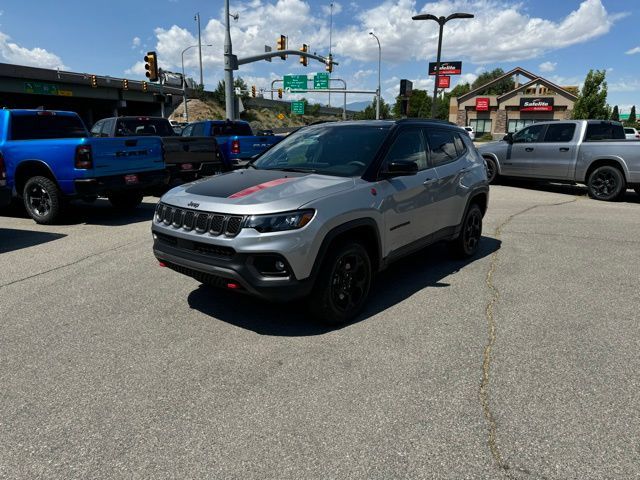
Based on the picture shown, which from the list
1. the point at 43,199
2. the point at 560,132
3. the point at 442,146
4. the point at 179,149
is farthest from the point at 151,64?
the point at 442,146

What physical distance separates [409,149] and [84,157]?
18.0 feet

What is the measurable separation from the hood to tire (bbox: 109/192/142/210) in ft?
19.4

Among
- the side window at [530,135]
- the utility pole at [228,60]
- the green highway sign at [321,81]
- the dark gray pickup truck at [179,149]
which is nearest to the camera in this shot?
the dark gray pickup truck at [179,149]

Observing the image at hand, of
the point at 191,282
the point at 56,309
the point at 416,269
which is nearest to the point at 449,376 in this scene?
the point at 416,269

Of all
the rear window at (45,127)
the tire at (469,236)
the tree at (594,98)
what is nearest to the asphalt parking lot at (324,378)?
the tire at (469,236)

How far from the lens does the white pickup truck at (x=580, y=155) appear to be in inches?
427

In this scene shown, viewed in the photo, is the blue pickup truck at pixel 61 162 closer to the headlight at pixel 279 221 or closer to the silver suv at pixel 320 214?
the silver suv at pixel 320 214

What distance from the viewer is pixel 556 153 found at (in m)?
12.0

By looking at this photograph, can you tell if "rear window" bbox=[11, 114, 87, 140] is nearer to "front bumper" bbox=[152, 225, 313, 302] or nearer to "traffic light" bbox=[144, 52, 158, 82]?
"front bumper" bbox=[152, 225, 313, 302]

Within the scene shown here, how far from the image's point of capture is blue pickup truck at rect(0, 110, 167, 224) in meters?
7.39

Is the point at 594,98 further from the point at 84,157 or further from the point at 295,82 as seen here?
the point at 84,157

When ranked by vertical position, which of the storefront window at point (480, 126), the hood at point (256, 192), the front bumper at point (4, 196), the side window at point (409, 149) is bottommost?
the front bumper at point (4, 196)

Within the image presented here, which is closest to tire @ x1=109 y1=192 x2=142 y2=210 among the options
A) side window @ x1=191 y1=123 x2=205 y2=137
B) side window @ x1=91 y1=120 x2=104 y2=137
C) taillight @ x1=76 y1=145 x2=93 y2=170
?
taillight @ x1=76 y1=145 x2=93 y2=170

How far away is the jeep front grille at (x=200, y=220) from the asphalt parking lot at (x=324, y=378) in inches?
33.7
